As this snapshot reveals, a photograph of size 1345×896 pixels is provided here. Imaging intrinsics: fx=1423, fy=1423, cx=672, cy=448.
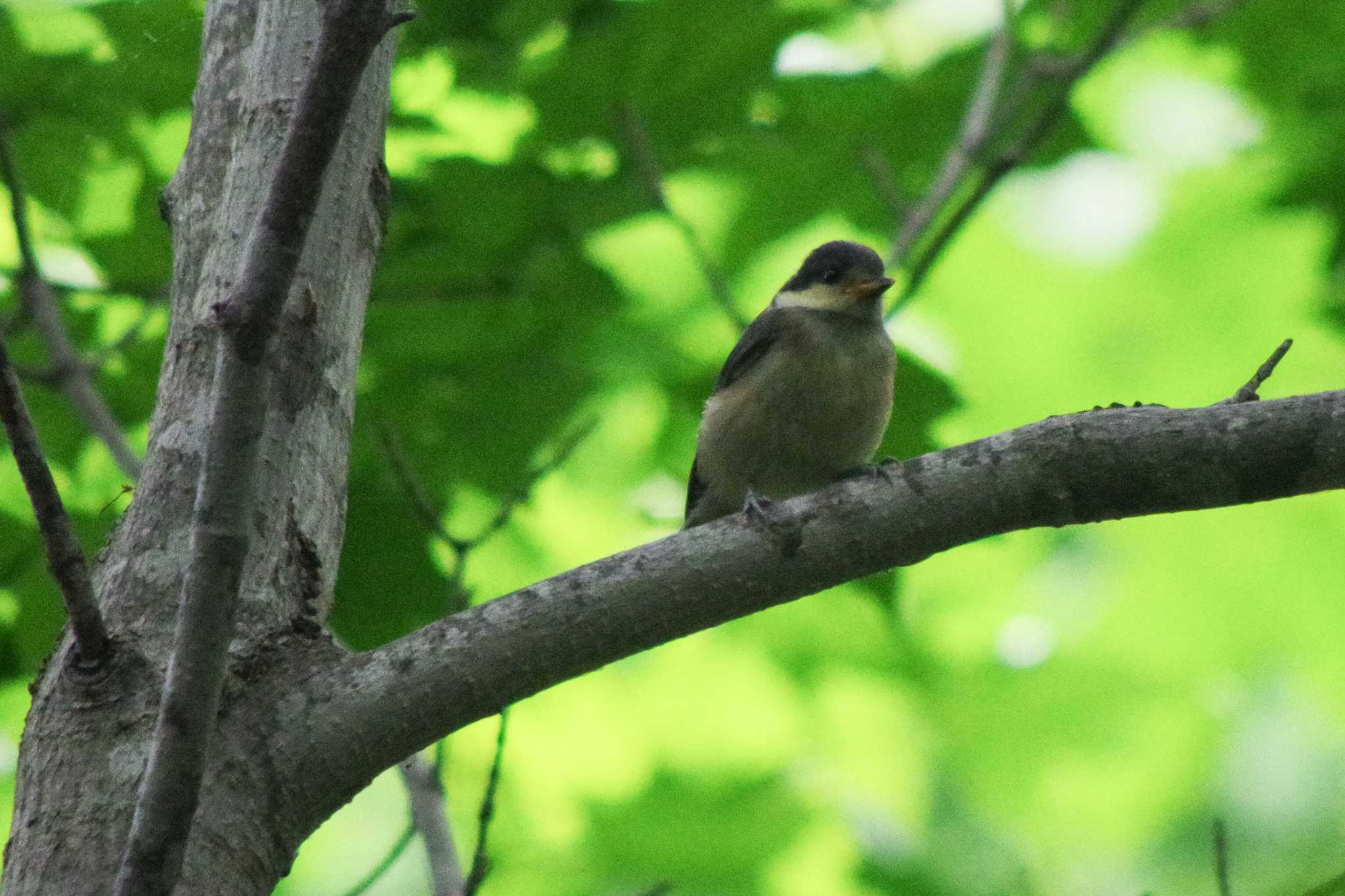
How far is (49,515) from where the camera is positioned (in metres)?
2.14

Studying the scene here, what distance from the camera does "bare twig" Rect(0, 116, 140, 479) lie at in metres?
3.96

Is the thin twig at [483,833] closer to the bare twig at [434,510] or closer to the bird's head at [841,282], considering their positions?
the bare twig at [434,510]

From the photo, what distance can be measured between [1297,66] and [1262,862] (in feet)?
11.8

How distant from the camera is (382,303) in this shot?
168 inches

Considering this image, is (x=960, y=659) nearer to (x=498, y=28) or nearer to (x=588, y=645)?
(x=498, y=28)

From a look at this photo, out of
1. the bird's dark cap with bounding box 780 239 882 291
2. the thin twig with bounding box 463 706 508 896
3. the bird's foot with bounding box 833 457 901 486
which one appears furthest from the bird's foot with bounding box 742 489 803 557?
the bird's dark cap with bounding box 780 239 882 291

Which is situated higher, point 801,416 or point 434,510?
point 801,416

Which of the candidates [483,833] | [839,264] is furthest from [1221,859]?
[839,264]

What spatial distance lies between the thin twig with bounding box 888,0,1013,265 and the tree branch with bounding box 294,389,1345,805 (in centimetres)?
200

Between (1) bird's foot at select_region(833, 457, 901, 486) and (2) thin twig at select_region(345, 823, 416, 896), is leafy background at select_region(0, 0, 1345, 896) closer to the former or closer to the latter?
(1) bird's foot at select_region(833, 457, 901, 486)

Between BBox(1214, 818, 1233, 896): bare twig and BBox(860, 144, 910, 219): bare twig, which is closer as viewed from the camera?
BBox(1214, 818, 1233, 896): bare twig

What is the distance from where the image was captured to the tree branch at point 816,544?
2.33 meters

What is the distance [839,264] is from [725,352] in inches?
21.6

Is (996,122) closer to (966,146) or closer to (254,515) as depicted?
(966,146)
